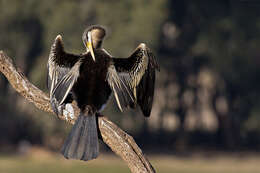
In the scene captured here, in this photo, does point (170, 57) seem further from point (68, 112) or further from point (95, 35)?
point (68, 112)

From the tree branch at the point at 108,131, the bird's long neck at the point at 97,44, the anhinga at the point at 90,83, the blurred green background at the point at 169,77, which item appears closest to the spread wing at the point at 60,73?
the anhinga at the point at 90,83

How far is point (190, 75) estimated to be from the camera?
37031mm

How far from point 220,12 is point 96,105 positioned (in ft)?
104

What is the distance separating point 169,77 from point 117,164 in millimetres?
6329

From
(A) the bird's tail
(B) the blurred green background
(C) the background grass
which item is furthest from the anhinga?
(B) the blurred green background

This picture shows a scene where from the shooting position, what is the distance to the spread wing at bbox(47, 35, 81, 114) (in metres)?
5.89

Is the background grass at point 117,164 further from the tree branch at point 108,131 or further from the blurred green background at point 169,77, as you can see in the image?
the tree branch at point 108,131

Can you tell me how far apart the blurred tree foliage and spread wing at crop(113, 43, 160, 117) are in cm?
2483

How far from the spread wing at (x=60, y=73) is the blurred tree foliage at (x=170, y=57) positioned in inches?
985

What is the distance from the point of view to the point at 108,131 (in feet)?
18.3

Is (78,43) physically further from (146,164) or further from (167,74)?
(146,164)

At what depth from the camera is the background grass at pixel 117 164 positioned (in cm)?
2978

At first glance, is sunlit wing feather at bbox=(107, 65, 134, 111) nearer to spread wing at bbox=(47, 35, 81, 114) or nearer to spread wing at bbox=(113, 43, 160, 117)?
spread wing at bbox=(113, 43, 160, 117)

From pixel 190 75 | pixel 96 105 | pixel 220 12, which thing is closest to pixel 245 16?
pixel 220 12
